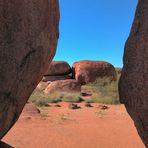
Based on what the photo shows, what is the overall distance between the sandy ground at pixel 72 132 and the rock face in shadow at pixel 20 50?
124 inches

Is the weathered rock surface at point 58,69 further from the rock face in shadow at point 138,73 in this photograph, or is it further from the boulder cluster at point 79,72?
the rock face in shadow at point 138,73

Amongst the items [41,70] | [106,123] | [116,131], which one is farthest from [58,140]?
[41,70]

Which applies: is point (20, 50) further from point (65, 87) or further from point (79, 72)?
point (79, 72)

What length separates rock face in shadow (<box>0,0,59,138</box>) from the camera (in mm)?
4164

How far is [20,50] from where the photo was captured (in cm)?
430

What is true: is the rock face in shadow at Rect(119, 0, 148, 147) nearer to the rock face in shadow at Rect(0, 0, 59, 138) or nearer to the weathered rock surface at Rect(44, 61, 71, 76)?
the rock face in shadow at Rect(0, 0, 59, 138)

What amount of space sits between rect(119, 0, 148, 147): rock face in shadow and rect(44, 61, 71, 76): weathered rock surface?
73.4 feet

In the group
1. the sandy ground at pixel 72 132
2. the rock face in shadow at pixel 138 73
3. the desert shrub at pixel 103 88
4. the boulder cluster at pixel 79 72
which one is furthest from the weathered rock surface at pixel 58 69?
the rock face in shadow at pixel 138 73

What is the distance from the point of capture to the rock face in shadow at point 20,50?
4.16m

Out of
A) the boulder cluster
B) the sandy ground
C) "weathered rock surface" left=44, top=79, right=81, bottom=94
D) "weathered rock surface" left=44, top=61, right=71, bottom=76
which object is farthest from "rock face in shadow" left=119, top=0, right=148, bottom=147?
"weathered rock surface" left=44, top=61, right=71, bottom=76

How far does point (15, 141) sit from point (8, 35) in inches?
160

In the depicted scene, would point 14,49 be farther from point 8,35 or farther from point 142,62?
point 142,62

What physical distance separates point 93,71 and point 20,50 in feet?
71.4

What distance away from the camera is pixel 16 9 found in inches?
170
